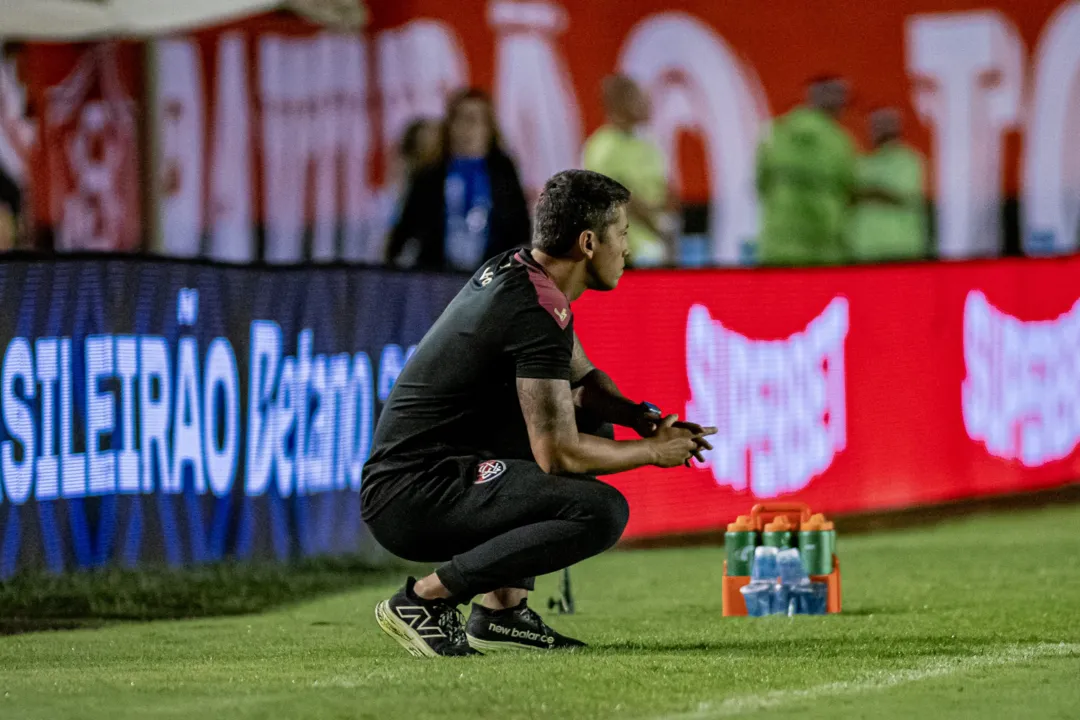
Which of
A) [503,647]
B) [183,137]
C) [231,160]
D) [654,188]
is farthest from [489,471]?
[231,160]

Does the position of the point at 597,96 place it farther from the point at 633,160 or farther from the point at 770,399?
the point at 770,399

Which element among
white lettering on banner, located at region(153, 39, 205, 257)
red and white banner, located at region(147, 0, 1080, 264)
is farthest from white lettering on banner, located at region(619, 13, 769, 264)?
white lettering on banner, located at region(153, 39, 205, 257)

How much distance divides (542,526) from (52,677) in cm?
156

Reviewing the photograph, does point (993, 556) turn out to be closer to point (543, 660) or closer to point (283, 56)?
point (543, 660)

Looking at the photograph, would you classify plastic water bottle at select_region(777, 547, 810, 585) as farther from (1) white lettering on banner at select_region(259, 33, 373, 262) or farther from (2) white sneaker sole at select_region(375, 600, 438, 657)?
(1) white lettering on banner at select_region(259, 33, 373, 262)

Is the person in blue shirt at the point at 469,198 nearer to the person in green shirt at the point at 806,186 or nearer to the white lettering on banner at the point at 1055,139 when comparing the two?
the person in green shirt at the point at 806,186

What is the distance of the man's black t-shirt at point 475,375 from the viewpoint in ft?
21.1

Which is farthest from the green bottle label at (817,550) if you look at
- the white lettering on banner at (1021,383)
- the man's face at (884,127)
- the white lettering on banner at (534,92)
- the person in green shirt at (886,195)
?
the white lettering on banner at (534,92)

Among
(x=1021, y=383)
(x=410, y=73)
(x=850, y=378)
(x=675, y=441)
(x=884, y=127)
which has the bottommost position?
(x=1021, y=383)

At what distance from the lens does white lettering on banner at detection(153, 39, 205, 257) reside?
16.4 m

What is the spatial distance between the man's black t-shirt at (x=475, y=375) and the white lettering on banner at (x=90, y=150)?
9.44 meters

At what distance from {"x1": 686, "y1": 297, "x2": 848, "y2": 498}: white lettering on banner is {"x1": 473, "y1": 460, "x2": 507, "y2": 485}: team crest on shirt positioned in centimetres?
512

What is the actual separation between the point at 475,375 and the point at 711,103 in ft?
40.5

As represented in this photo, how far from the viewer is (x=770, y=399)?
12.1 metres
